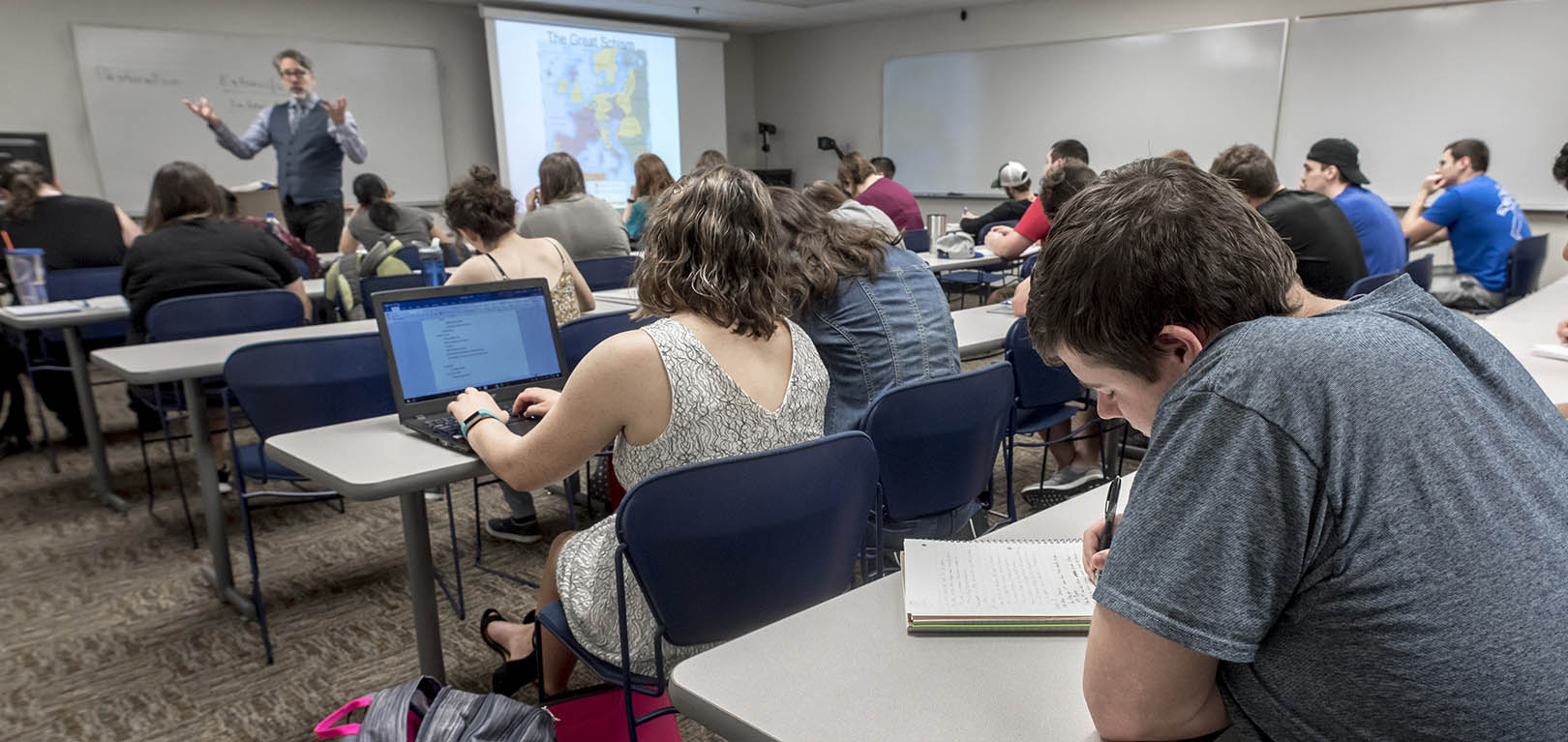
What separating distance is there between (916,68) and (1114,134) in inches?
86.6

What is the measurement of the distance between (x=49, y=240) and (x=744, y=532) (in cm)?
435

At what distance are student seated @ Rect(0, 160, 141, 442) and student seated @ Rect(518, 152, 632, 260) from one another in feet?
5.84

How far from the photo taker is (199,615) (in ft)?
8.45

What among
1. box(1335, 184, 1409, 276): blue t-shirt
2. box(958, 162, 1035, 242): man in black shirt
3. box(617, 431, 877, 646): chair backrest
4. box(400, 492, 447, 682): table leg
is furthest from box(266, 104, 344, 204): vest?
box(1335, 184, 1409, 276): blue t-shirt

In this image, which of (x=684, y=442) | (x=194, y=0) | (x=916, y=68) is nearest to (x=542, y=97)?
(x=194, y=0)

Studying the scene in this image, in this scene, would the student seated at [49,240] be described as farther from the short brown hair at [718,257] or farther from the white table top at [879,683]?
the white table top at [879,683]

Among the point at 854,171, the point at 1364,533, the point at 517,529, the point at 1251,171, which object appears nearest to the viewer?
the point at 1364,533

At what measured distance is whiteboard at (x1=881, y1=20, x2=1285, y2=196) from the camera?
698 cm

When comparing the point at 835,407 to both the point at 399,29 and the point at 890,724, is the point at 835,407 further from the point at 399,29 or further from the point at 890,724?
the point at 399,29

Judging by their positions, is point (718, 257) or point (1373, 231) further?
point (1373, 231)

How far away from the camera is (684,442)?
152 cm

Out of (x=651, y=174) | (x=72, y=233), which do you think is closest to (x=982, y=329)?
(x=651, y=174)

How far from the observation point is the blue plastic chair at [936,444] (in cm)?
182

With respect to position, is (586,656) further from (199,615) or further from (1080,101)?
(1080,101)
